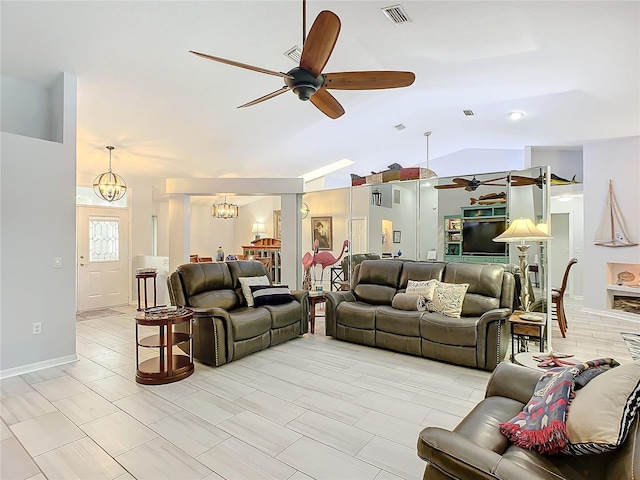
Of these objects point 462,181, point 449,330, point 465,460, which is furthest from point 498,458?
point 462,181

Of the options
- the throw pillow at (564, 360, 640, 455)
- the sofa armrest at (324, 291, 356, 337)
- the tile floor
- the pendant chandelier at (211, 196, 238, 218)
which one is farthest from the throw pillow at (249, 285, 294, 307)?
the pendant chandelier at (211, 196, 238, 218)

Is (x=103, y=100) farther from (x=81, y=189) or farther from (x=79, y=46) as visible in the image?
(x=81, y=189)

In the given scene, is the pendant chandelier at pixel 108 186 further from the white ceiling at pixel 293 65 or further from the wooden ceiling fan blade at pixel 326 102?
the wooden ceiling fan blade at pixel 326 102

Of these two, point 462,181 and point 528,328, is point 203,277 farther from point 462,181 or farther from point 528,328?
point 462,181

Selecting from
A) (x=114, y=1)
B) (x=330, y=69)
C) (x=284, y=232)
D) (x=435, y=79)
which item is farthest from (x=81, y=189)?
(x=435, y=79)

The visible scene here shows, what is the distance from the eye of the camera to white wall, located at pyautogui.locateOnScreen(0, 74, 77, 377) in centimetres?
334

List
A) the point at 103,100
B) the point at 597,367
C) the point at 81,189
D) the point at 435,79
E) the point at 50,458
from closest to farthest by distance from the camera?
the point at 597,367 → the point at 50,458 → the point at 103,100 → the point at 435,79 → the point at 81,189

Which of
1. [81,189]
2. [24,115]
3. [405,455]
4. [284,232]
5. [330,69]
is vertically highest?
[330,69]

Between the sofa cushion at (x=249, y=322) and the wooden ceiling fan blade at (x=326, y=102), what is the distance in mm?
2279

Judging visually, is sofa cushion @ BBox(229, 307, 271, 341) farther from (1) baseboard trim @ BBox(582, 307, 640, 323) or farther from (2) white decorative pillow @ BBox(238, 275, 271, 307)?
(1) baseboard trim @ BBox(582, 307, 640, 323)

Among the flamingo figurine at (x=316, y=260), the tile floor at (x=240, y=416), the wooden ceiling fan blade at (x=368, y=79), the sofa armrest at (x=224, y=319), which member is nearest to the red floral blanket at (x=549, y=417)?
the tile floor at (x=240, y=416)

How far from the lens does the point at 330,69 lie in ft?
13.3

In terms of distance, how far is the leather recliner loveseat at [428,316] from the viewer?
136 inches

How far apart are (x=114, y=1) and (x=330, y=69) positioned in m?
2.20
